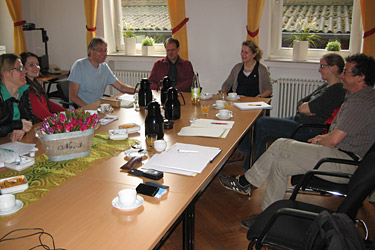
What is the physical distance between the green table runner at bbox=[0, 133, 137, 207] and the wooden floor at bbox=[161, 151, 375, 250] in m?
0.80

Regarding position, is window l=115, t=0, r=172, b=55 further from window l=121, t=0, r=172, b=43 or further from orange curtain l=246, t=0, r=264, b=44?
orange curtain l=246, t=0, r=264, b=44

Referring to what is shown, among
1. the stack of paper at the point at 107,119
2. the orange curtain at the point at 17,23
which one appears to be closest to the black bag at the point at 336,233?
the stack of paper at the point at 107,119

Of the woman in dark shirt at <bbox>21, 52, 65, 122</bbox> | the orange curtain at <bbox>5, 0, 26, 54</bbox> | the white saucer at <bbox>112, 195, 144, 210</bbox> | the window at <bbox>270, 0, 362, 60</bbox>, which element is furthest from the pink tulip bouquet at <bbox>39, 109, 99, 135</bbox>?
the orange curtain at <bbox>5, 0, 26, 54</bbox>

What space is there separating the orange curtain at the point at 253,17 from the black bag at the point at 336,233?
147 inches

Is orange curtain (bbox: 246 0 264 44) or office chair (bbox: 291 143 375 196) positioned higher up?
orange curtain (bbox: 246 0 264 44)

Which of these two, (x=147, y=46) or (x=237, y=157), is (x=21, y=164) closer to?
(x=237, y=157)

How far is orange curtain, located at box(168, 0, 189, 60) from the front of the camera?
4988 mm

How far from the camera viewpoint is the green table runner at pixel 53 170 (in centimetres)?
163

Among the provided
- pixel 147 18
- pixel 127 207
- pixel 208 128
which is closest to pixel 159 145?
pixel 208 128

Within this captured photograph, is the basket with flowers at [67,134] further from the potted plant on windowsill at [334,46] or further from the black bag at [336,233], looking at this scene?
the potted plant on windowsill at [334,46]

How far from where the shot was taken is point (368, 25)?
4.19 metres

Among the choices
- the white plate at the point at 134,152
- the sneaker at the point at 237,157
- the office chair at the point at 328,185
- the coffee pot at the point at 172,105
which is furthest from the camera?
the sneaker at the point at 237,157

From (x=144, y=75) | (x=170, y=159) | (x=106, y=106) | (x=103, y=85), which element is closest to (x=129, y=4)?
(x=144, y=75)

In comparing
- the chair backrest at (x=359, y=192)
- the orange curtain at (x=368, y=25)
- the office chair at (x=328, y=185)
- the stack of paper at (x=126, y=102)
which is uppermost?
the orange curtain at (x=368, y=25)
